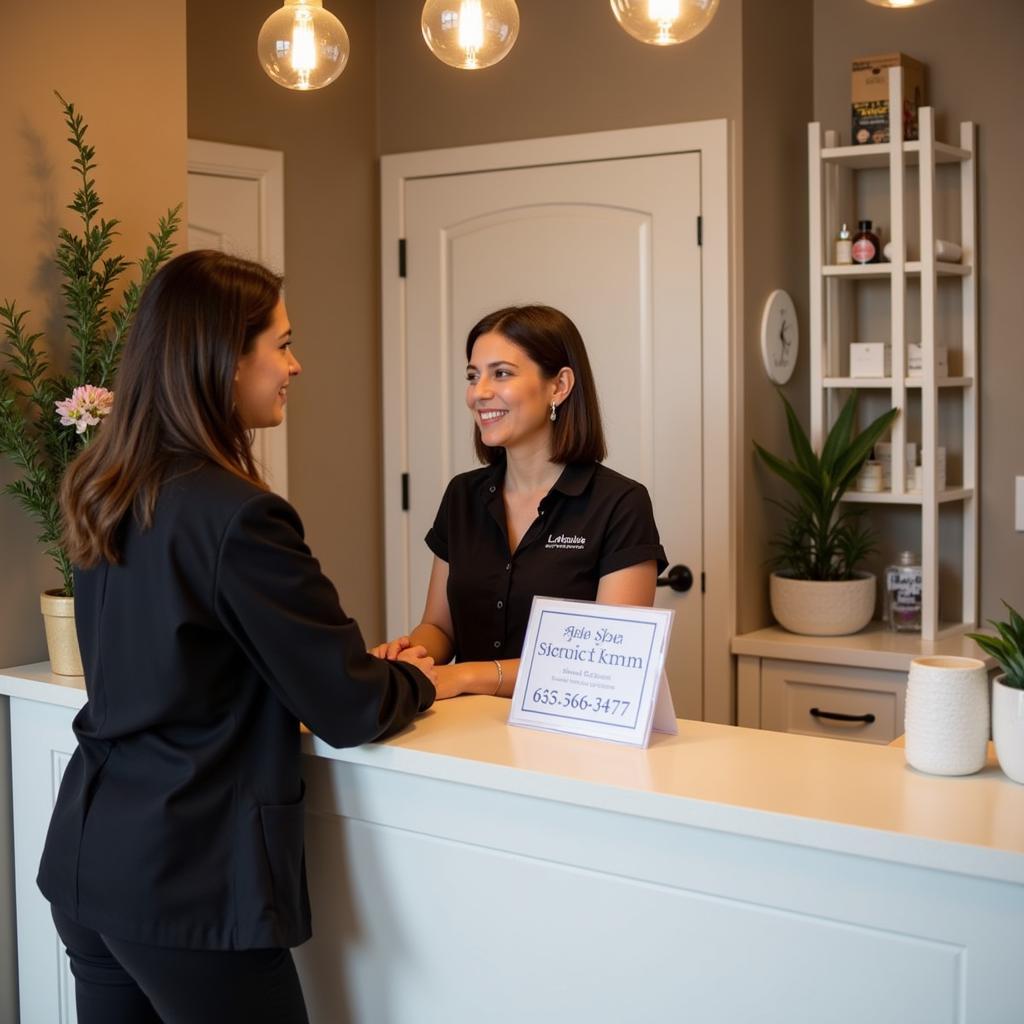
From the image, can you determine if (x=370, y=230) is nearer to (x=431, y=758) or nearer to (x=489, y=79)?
(x=489, y=79)

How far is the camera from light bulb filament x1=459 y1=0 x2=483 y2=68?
1.84 metres

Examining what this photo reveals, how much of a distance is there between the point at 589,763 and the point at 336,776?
0.38m

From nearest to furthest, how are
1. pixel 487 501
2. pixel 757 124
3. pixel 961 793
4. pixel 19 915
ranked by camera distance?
1. pixel 961 793
2. pixel 19 915
3. pixel 487 501
4. pixel 757 124

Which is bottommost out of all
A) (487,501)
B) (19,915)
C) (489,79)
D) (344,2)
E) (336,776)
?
(19,915)

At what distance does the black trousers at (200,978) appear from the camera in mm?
1517

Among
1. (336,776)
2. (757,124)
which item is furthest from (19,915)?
(757,124)

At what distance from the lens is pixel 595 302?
11.7 feet

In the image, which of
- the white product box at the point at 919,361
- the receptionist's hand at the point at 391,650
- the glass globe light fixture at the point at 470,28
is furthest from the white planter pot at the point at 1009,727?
the white product box at the point at 919,361

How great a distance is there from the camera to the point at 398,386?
3885 mm

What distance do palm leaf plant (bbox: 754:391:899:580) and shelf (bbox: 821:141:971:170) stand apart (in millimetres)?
633

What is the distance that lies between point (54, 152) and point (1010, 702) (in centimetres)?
178

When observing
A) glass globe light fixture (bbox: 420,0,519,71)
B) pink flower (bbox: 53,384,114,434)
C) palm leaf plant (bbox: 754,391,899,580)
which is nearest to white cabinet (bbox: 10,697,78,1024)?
pink flower (bbox: 53,384,114,434)

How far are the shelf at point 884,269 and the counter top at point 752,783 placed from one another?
1.90 metres

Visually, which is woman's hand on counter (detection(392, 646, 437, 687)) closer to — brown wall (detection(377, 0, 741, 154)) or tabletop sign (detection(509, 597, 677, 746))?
tabletop sign (detection(509, 597, 677, 746))
